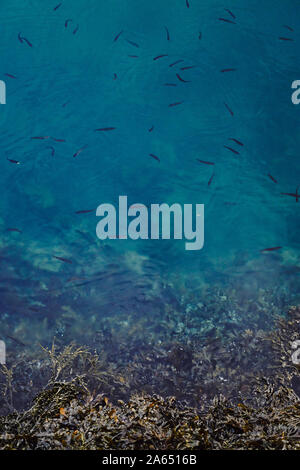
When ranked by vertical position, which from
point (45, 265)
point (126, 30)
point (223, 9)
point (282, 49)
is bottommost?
point (45, 265)

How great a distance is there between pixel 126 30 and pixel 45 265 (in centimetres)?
376

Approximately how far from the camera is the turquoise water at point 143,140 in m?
3.85

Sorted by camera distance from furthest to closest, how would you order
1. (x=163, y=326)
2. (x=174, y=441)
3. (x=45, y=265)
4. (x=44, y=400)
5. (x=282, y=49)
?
(x=282, y=49), (x=45, y=265), (x=163, y=326), (x=44, y=400), (x=174, y=441)

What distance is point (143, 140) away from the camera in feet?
15.1

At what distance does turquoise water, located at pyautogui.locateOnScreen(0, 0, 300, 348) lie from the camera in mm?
3846

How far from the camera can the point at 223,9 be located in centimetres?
508

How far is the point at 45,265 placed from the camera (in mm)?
3834

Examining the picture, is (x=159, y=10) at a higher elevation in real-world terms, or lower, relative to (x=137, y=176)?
higher

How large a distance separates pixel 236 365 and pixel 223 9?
5.05 metres

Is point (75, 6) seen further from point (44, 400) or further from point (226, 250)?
point (44, 400)

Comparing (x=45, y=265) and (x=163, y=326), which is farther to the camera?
(x=45, y=265)

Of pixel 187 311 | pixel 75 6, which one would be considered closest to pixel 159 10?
pixel 75 6

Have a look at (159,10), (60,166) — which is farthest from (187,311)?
(159,10)

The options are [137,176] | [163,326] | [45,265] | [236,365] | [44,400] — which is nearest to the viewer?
[44,400]
